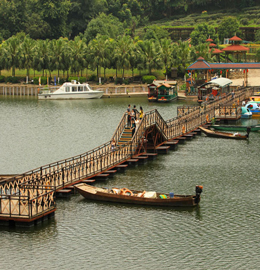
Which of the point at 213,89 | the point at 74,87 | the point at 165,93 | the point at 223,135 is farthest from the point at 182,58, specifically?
the point at 223,135

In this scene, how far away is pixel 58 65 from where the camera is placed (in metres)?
144

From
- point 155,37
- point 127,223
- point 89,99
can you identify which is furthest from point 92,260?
point 155,37

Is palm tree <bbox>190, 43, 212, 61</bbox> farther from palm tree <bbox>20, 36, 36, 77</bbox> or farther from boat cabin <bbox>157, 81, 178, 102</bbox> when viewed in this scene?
palm tree <bbox>20, 36, 36, 77</bbox>

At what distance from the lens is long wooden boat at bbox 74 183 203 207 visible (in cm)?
4672

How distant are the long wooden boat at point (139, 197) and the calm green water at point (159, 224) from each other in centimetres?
62

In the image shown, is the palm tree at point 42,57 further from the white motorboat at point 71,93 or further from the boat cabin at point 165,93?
the boat cabin at point 165,93

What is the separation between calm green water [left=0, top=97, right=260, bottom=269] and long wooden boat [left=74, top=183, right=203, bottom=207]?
616mm

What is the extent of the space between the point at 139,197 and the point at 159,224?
4.17 metres

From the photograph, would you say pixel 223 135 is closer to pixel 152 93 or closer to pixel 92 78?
pixel 152 93

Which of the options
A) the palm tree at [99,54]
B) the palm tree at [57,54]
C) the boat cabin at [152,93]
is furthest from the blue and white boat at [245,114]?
the palm tree at [57,54]

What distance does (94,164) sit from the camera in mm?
55938

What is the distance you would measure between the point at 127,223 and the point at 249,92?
77.4 metres

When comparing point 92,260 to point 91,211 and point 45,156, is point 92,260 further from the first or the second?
point 45,156

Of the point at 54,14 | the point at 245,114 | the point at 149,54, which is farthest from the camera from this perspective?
the point at 54,14
